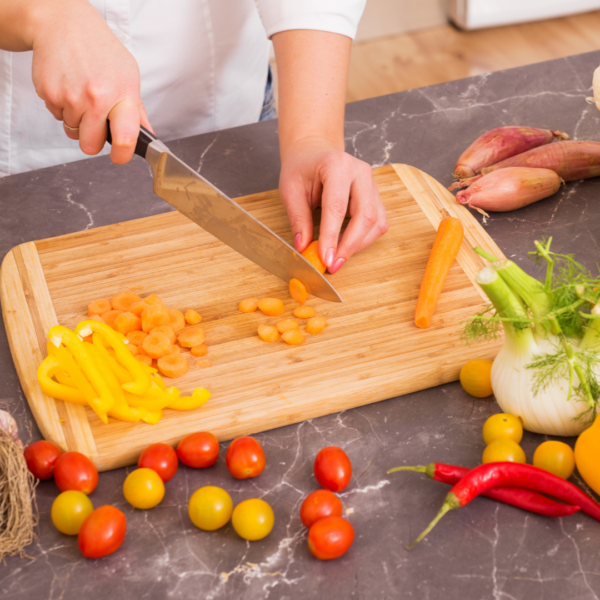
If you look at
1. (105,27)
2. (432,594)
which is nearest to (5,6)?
(105,27)

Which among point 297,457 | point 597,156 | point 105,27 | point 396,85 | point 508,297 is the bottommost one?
point 396,85

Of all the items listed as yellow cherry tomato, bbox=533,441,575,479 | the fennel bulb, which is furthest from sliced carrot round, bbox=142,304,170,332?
yellow cherry tomato, bbox=533,441,575,479

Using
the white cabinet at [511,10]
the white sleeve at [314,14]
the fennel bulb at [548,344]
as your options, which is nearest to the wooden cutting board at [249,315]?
the fennel bulb at [548,344]

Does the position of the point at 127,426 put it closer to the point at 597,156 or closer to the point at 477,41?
the point at 597,156

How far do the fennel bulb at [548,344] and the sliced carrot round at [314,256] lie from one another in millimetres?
518

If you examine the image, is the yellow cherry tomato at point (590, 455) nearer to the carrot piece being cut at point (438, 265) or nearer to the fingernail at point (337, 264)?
the carrot piece being cut at point (438, 265)

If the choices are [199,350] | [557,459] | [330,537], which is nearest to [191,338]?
[199,350]

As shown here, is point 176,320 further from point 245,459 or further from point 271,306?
point 245,459

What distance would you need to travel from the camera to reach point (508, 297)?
1.18 m

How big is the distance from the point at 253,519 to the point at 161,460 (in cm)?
23

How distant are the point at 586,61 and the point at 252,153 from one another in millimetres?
1243

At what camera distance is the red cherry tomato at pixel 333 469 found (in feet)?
3.95

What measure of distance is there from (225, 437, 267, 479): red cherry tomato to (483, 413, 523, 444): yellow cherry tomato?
1.39 feet

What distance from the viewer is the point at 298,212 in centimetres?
173
